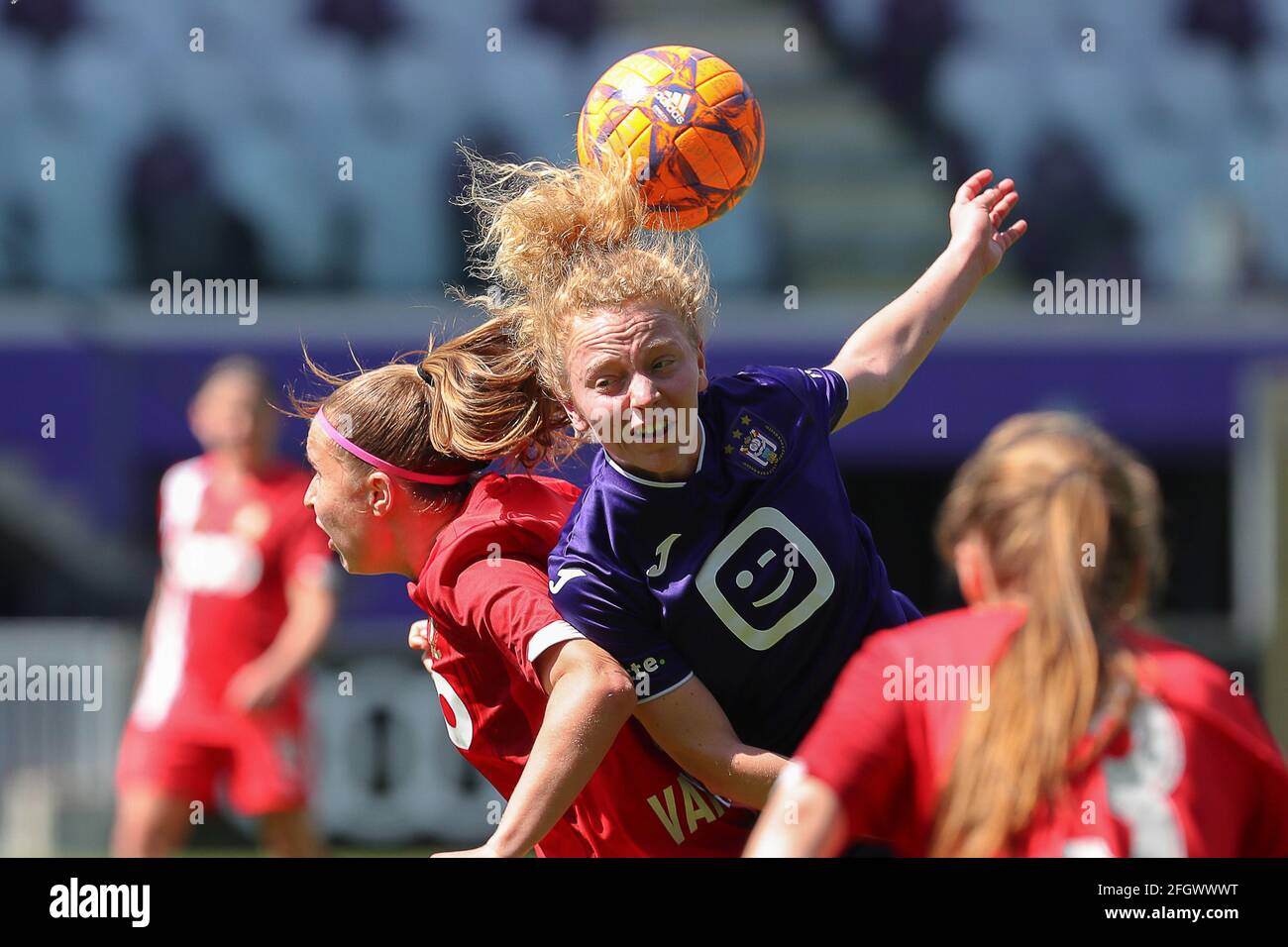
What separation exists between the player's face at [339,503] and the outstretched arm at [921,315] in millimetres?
983

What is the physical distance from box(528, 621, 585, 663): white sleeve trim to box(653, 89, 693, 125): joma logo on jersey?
117 cm

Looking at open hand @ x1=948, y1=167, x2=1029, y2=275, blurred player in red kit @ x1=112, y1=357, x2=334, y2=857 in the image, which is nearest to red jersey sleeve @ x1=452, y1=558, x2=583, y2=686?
open hand @ x1=948, y1=167, x2=1029, y2=275

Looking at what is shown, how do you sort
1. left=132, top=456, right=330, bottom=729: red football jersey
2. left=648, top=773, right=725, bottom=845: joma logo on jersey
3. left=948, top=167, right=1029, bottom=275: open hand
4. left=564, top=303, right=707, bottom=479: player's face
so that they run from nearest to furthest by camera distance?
left=564, top=303, right=707, bottom=479: player's face, left=648, top=773, right=725, bottom=845: joma logo on jersey, left=948, top=167, right=1029, bottom=275: open hand, left=132, top=456, right=330, bottom=729: red football jersey

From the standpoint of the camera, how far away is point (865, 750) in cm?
230

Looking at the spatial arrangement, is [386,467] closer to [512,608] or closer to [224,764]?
[512,608]

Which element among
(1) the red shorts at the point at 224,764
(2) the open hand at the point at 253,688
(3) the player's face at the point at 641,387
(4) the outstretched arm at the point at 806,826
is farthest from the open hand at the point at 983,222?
(1) the red shorts at the point at 224,764

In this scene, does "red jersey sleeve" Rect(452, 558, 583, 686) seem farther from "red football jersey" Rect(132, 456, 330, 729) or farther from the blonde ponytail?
"red football jersey" Rect(132, 456, 330, 729)

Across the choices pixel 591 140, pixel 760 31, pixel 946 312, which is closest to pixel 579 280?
pixel 591 140

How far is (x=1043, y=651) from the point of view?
229cm

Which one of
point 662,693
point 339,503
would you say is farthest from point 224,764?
point 662,693

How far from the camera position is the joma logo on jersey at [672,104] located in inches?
140

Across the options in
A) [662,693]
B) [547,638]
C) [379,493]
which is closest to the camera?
[547,638]

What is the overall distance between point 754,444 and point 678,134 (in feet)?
2.40

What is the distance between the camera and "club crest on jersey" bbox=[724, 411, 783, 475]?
320 cm
